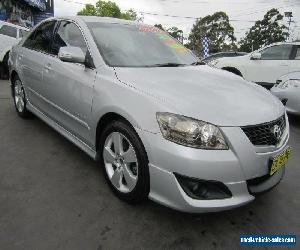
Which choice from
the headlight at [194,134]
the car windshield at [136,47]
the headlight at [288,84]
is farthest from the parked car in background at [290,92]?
the headlight at [194,134]

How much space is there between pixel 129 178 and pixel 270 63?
6422 mm

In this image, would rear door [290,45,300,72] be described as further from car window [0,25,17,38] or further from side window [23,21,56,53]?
car window [0,25,17,38]

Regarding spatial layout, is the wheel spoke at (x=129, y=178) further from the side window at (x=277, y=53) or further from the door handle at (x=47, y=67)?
the side window at (x=277, y=53)

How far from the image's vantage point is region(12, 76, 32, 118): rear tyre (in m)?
5.07

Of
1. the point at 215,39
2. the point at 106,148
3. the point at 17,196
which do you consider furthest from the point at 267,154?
the point at 215,39

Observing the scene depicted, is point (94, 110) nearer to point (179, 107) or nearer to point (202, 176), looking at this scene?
point (179, 107)

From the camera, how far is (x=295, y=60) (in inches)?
307

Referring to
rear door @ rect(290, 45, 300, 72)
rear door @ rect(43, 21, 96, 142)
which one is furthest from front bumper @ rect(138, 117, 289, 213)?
rear door @ rect(290, 45, 300, 72)

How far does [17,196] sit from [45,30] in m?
2.41

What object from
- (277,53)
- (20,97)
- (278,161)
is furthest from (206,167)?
(277,53)

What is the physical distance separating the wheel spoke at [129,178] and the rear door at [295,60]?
6.17 metres

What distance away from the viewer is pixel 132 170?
2.84 meters

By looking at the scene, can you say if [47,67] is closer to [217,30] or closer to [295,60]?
[295,60]

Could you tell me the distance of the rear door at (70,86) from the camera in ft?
10.6
